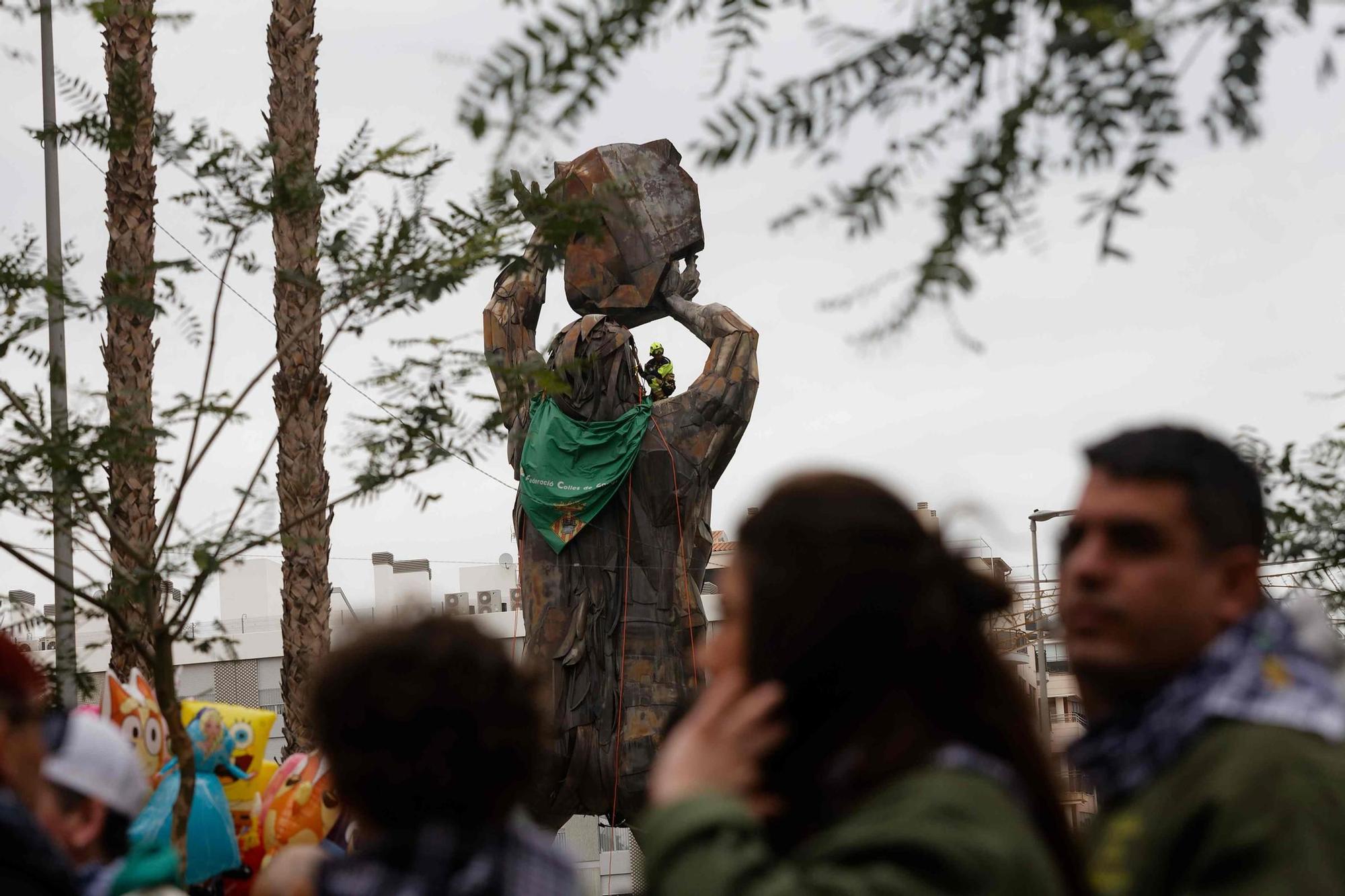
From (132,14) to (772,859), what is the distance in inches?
249

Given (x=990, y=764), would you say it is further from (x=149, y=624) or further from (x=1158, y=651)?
(x=149, y=624)

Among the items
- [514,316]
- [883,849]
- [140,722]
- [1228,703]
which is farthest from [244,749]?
[883,849]

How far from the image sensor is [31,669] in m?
2.59

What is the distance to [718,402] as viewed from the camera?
543 inches

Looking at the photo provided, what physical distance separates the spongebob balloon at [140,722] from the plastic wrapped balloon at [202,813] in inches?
3.8

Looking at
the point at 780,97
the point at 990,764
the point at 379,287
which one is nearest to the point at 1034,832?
the point at 990,764

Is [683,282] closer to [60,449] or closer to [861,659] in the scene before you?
[60,449]

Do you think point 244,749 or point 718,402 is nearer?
point 244,749

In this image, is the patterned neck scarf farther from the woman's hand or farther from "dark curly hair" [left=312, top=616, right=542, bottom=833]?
"dark curly hair" [left=312, top=616, right=542, bottom=833]

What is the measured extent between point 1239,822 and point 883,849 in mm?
413

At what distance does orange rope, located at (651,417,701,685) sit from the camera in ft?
44.9

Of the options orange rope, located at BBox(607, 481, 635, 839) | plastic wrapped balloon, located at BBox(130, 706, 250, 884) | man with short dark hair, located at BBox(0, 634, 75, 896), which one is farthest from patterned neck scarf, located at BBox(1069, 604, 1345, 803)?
orange rope, located at BBox(607, 481, 635, 839)

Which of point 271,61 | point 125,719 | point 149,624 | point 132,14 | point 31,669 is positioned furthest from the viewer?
point 271,61

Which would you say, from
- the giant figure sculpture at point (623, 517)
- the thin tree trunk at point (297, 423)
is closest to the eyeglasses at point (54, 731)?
the thin tree trunk at point (297, 423)
